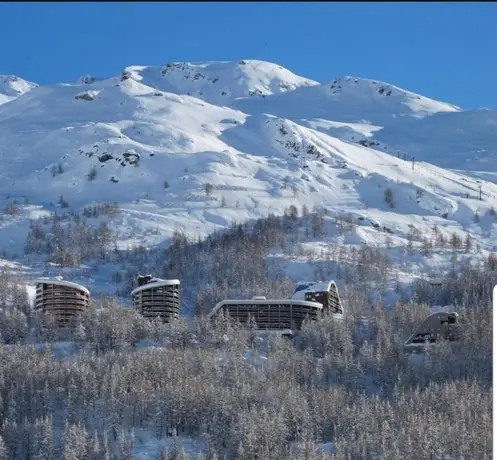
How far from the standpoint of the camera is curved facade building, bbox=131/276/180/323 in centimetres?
14562

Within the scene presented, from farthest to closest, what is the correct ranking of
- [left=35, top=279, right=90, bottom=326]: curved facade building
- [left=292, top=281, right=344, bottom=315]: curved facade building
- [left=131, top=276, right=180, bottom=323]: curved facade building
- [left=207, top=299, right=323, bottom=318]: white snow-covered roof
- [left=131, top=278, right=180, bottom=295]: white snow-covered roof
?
[left=131, top=276, right=180, bottom=323]: curved facade building
[left=131, top=278, right=180, bottom=295]: white snow-covered roof
[left=292, top=281, right=344, bottom=315]: curved facade building
[left=35, top=279, right=90, bottom=326]: curved facade building
[left=207, top=299, right=323, bottom=318]: white snow-covered roof

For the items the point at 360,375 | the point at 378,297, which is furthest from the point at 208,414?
the point at 378,297

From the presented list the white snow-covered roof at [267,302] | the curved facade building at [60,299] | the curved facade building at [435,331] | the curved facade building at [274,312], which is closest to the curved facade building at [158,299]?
the white snow-covered roof at [267,302]

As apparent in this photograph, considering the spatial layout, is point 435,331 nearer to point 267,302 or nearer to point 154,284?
point 267,302

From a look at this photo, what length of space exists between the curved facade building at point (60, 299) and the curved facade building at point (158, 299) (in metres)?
7.78

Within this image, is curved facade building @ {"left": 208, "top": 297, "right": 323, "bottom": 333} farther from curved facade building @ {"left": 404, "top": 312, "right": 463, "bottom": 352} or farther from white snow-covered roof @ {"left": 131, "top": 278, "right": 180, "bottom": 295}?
curved facade building @ {"left": 404, "top": 312, "right": 463, "bottom": 352}

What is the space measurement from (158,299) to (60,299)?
1400 centimetres

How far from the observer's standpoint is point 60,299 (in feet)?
465

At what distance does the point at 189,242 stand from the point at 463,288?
5331 centimetres

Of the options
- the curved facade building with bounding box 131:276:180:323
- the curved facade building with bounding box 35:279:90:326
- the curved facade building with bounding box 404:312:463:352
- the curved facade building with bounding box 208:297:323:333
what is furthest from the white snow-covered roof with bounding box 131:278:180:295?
the curved facade building with bounding box 404:312:463:352

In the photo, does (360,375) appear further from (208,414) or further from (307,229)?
(307,229)

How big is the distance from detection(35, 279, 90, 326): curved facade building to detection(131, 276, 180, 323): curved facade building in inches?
306

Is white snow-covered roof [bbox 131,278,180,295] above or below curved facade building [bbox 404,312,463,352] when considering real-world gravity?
above

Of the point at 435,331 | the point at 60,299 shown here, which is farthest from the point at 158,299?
the point at 435,331
